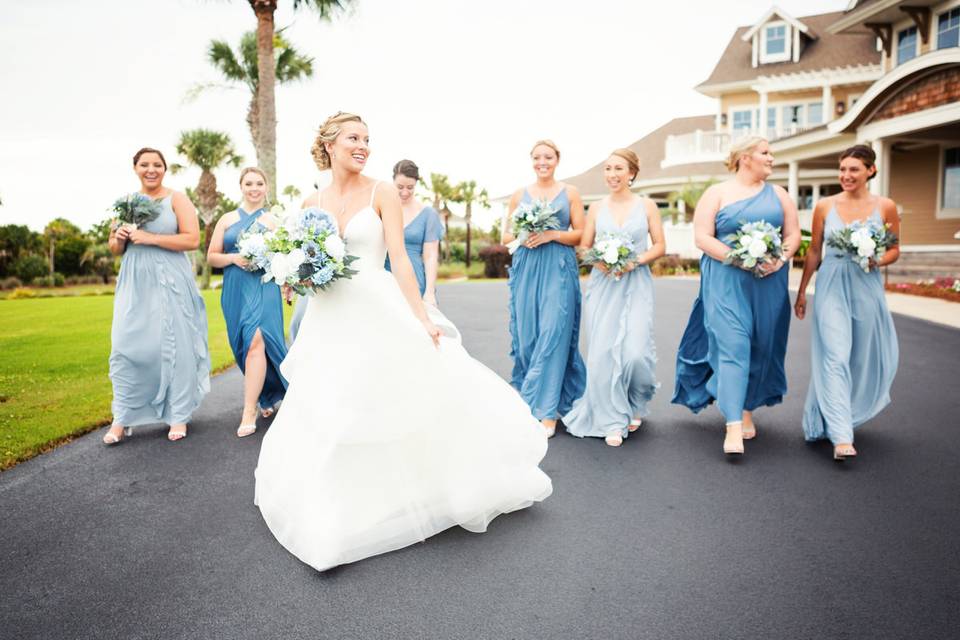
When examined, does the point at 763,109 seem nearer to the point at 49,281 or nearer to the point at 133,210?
the point at 133,210

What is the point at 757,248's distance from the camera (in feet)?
18.1

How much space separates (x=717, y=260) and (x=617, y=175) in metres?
1.15

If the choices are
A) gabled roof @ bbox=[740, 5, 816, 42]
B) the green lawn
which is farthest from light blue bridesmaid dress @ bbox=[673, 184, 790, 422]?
gabled roof @ bbox=[740, 5, 816, 42]

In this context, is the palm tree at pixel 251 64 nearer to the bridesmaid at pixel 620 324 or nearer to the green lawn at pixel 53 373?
the green lawn at pixel 53 373

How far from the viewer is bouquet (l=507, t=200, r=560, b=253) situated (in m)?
6.32

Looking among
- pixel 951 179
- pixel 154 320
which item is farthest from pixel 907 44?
pixel 154 320

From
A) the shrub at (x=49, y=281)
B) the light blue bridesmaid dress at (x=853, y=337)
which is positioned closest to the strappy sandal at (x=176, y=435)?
the light blue bridesmaid dress at (x=853, y=337)

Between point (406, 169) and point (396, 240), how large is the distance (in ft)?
10.6

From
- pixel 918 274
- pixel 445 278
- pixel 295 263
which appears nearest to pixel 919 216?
pixel 918 274

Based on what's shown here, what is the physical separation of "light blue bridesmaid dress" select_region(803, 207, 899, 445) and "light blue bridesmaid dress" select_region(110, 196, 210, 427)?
5582 millimetres

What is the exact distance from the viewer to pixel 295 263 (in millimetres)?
3982

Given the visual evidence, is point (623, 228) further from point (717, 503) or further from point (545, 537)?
point (545, 537)

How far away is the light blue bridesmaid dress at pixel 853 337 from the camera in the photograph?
5871 millimetres

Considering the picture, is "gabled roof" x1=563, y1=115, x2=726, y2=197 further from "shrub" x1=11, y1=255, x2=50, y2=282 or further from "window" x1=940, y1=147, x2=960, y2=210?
"shrub" x1=11, y1=255, x2=50, y2=282
